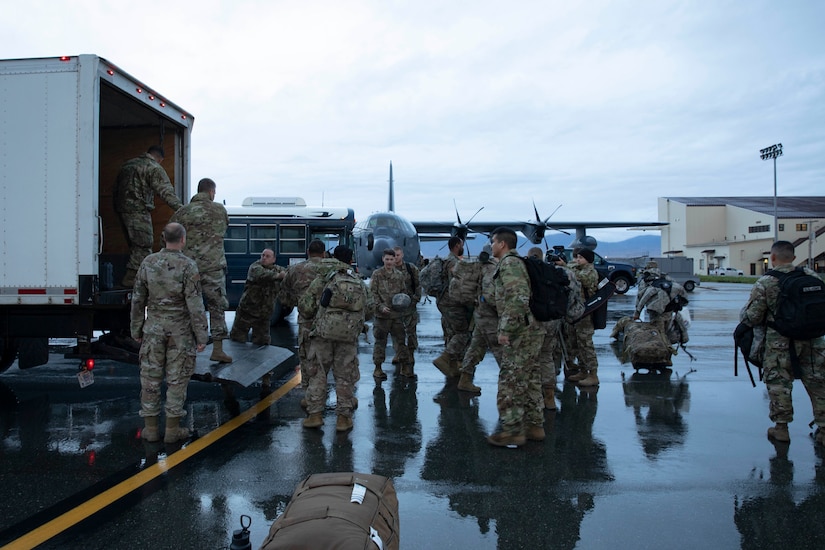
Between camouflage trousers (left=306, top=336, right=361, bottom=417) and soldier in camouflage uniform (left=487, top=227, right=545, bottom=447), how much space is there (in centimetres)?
136

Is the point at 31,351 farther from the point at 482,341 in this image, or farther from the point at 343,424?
the point at 482,341

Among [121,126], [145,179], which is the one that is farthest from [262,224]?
[145,179]

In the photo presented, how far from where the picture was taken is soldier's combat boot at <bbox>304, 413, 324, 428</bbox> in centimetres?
527

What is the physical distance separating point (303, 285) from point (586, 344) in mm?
3609

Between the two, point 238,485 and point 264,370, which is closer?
point 238,485

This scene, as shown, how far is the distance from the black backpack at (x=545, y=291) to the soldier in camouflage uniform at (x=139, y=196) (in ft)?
12.8

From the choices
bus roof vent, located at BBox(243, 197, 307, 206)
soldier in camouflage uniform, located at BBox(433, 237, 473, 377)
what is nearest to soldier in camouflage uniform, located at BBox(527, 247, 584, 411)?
soldier in camouflage uniform, located at BBox(433, 237, 473, 377)

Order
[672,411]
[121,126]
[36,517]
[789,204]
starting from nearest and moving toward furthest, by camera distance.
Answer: [36,517]
[672,411]
[121,126]
[789,204]

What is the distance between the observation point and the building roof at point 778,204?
195 feet

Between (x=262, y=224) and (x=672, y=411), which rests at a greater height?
(x=262, y=224)

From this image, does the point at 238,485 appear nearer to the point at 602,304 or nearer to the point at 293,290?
the point at 293,290

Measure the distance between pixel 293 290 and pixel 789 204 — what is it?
252 ft

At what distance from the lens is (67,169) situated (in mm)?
5031

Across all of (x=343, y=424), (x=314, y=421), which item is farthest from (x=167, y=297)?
(x=343, y=424)
